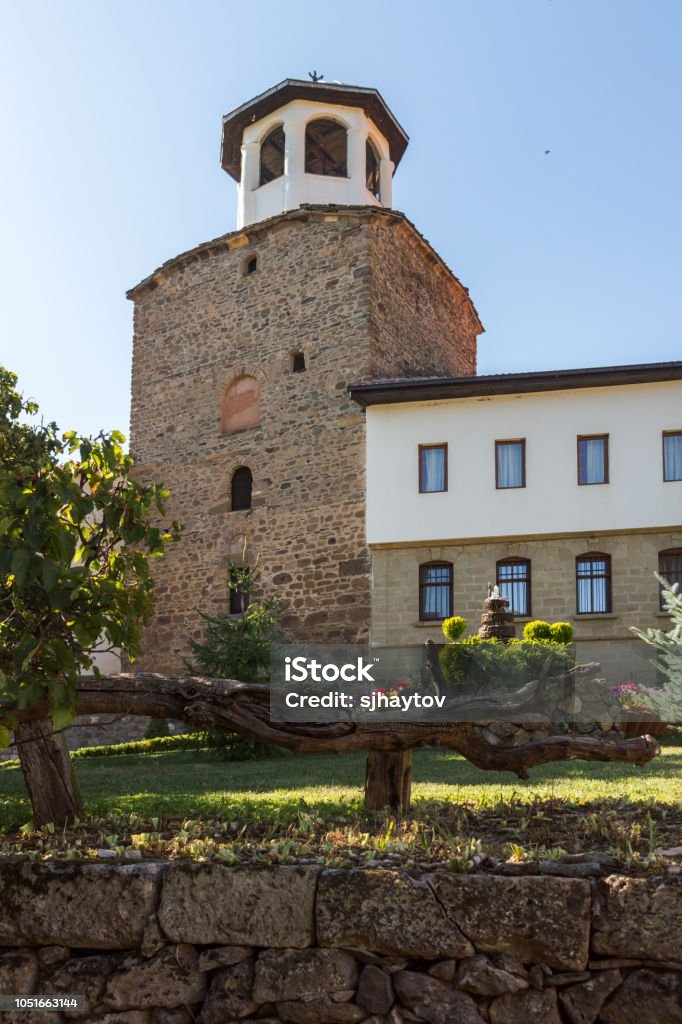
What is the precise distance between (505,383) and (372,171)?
868 centimetres

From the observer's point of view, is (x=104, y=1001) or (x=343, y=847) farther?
(x=343, y=847)

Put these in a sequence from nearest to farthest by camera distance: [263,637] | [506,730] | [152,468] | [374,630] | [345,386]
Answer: [506,730], [263,637], [374,630], [345,386], [152,468]

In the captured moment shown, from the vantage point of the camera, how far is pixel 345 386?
20.9m

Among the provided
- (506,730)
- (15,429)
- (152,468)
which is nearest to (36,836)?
(15,429)

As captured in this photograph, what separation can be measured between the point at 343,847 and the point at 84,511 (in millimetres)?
2004

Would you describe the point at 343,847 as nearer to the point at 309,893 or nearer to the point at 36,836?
the point at 309,893

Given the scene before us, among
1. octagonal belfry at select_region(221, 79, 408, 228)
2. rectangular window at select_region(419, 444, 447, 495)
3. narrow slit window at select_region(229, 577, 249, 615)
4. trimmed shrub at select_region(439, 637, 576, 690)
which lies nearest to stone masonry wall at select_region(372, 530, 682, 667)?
rectangular window at select_region(419, 444, 447, 495)

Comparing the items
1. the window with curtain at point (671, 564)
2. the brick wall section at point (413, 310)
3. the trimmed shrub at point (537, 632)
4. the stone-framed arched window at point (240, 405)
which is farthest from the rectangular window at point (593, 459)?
the stone-framed arched window at point (240, 405)

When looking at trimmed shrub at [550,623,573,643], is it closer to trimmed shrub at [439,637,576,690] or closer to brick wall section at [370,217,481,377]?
trimmed shrub at [439,637,576,690]

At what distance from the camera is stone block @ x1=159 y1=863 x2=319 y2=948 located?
4203 millimetres

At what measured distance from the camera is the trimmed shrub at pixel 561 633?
1688 centimetres

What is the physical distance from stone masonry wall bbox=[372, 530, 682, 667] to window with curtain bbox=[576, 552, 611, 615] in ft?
0.41

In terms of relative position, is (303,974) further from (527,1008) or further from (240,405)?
(240,405)

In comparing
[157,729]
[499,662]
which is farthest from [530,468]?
[157,729]
